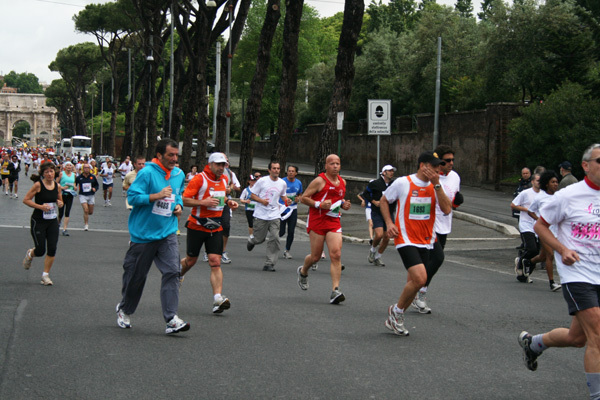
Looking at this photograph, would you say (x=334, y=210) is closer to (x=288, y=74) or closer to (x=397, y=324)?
(x=397, y=324)

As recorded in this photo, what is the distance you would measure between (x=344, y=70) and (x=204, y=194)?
568 inches

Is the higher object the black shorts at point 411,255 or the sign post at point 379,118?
the sign post at point 379,118

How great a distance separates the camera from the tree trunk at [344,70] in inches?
886

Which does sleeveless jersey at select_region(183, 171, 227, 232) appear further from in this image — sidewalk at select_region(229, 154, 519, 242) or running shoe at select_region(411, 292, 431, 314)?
sidewalk at select_region(229, 154, 519, 242)

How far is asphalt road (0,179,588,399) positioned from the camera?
5.66 metres

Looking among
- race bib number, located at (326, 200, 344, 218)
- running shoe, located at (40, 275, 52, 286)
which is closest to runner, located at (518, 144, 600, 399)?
race bib number, located at (326, 200, 344, 218)

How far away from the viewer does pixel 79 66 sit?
90812 mm

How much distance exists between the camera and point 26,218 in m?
21.7

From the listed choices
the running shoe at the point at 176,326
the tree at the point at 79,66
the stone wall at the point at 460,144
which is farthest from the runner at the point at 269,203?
the tree at the point at 79,66

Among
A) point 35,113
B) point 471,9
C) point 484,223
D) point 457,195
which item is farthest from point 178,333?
point 35,113

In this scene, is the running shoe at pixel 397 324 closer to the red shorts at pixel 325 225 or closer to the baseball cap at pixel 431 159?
the baseball cap at pixel 431 159

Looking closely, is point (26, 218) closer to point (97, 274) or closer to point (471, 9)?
point (97, 274)

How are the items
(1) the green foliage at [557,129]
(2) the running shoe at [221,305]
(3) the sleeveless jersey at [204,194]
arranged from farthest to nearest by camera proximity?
(1) the green foliage at [557,129], (3) the sleeveless jersey at [204,194], (2) the running shoe at [221,305]

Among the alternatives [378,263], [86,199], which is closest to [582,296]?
[378,263]
